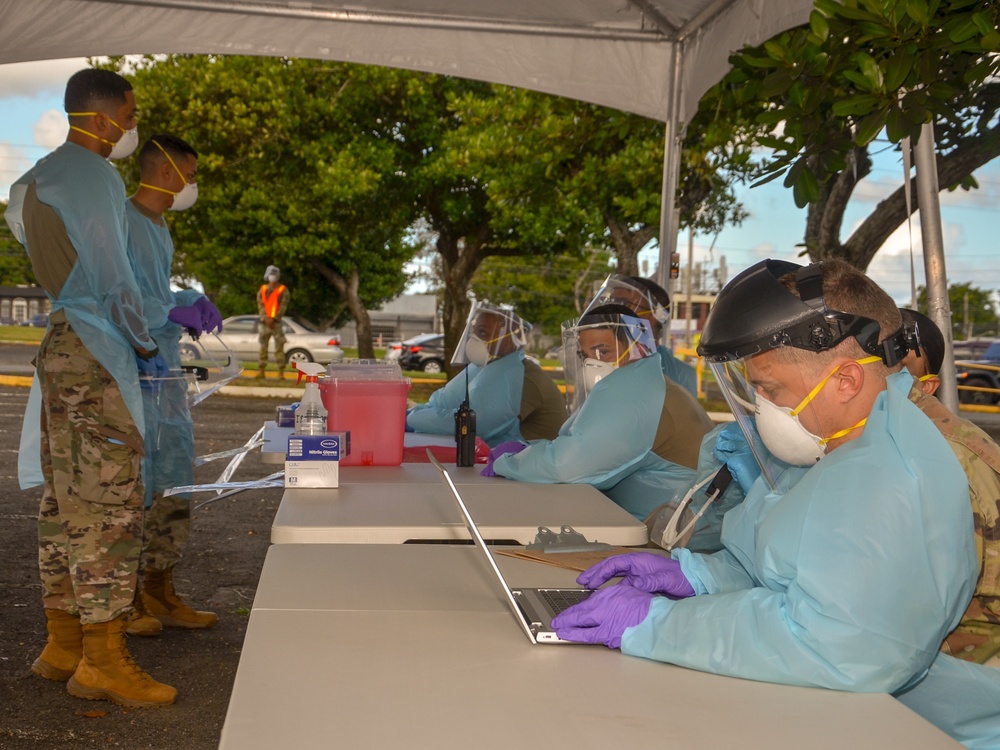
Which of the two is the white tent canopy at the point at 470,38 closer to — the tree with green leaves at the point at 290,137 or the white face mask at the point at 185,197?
the white face mask at the point at 185,197

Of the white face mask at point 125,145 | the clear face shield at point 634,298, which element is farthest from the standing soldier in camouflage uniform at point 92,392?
the clear face shield at point 634,298

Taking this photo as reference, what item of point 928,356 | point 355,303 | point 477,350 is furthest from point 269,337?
point 928,356

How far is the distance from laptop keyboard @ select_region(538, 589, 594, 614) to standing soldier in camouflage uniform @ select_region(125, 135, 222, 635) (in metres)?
2.16

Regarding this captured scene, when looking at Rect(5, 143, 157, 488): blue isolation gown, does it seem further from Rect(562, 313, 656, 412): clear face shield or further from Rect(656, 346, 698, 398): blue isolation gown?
Rect(656, 346, 698, 398): blue isolation gown

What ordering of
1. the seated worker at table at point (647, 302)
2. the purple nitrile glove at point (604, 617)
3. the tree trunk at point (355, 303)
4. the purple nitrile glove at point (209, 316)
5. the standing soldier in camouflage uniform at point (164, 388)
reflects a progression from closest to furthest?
1. the purple nitrile glove at point (604, 617)
2. the standing soldier in camouflage uniform at point (164, 388)
3. the purple nitrile glove at point (209, 316)
4. the seated worker at table at point (647, 302)
5. the tree trunk at point (355, 303)

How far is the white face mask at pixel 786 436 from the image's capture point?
6.10 ft

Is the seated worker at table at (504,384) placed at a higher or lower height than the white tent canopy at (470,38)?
lower

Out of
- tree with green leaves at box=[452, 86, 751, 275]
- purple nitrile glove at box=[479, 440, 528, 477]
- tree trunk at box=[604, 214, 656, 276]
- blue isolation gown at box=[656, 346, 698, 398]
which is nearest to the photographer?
purple nitrile glove at box=[479, 440, 528, 477]

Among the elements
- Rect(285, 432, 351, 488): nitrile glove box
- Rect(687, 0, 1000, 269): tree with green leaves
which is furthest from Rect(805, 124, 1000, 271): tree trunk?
Rect(285, 432, 351, 488): nitrile glove box

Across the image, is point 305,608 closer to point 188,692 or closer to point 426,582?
point 426,582

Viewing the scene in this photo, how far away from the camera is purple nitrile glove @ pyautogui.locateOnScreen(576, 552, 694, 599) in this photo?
202 centimetres

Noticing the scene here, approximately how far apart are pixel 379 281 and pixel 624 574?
25993 mm

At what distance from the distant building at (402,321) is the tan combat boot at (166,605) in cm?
3979

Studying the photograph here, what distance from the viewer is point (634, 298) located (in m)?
4.71
